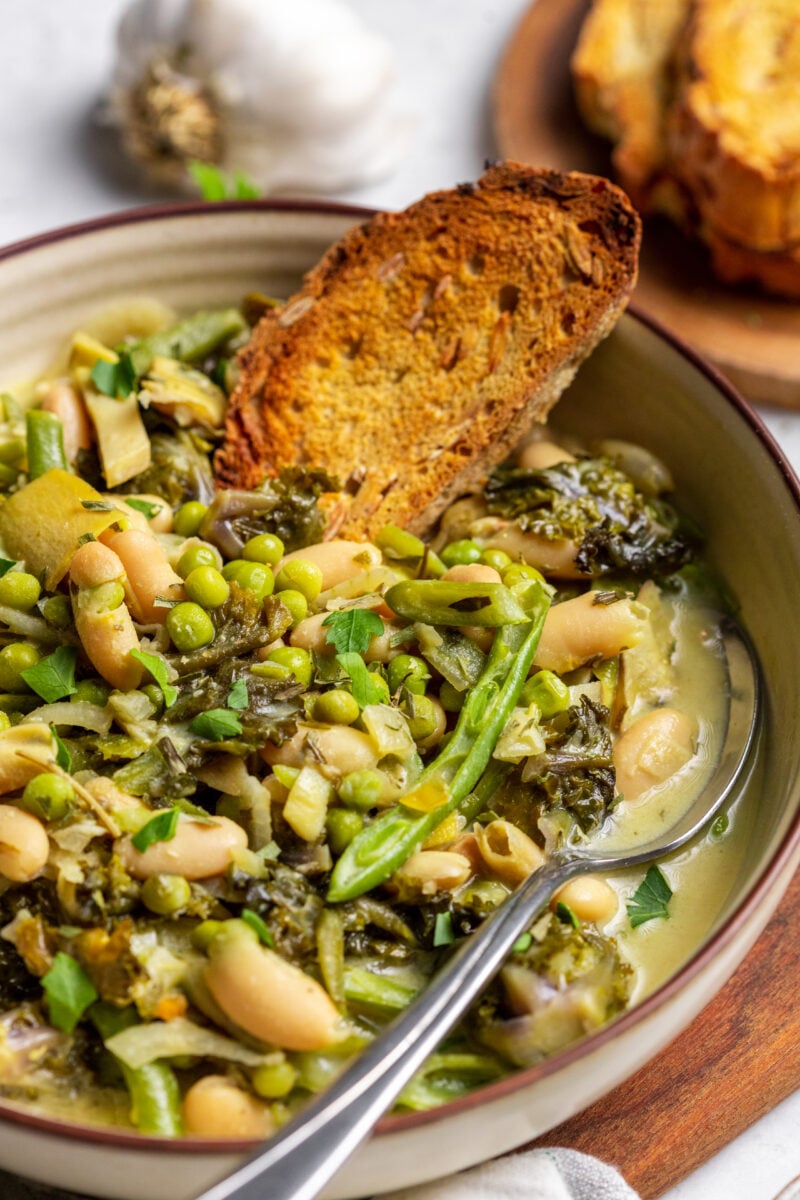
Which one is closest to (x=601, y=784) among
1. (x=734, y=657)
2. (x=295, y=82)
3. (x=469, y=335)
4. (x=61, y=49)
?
(x=734, y=657)

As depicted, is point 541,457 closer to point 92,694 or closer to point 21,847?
point 92,694

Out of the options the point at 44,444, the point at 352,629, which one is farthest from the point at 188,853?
the point at 44,444

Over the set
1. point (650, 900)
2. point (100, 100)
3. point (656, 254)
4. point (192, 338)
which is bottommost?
point (650, 900)

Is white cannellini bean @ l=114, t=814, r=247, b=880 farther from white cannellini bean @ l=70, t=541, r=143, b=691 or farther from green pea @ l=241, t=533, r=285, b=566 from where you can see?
green pea @ l=241, t=533, r=285, b=566

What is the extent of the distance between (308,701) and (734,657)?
3.73 ft

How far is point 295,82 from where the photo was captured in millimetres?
4523

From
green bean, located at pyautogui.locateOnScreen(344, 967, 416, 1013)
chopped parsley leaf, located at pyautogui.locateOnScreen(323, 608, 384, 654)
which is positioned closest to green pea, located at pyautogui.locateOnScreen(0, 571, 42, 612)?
chopped parsley leaf, located at pyautogui.locateOnScreen(323, 608, 384, 654)

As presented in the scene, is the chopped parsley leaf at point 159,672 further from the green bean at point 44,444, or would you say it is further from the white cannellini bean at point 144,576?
the green bean at point 44,444

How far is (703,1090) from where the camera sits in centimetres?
250

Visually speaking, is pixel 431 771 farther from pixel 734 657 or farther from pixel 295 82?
pixel 295 82

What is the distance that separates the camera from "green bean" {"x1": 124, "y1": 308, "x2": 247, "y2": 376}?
3588mm

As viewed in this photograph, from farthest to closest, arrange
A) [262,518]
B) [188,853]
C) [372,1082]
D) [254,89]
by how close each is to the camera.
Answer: [254,89] < [262,518] < [188,853] < [372,1082]

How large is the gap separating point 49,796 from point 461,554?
117 centimetres

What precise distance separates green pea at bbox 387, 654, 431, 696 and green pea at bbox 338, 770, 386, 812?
0.28 meters
